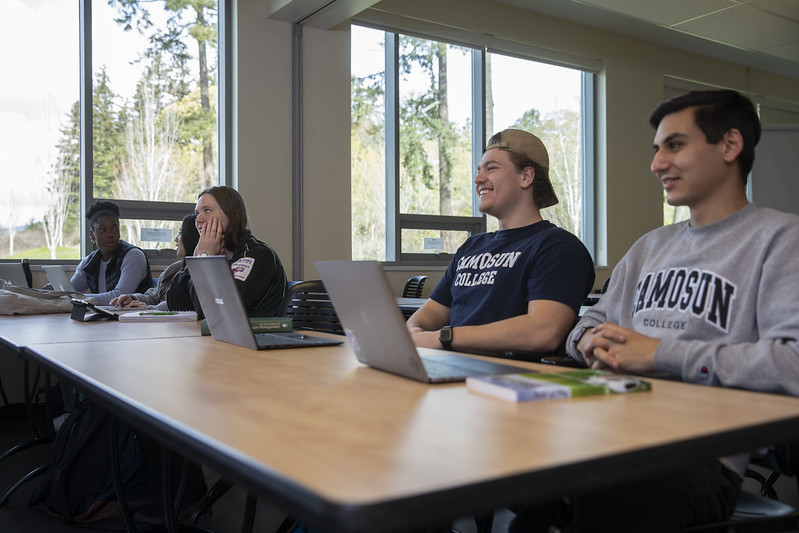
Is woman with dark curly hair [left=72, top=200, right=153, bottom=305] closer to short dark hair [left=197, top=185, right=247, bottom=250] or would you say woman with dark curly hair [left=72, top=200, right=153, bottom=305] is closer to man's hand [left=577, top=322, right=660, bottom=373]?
short dark hair [left=197, top=185, right=247, bottom=250]

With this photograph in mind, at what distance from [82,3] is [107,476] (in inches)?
145

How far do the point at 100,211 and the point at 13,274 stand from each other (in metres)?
0.63

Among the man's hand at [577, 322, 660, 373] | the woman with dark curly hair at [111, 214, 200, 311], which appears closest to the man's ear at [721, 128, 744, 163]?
the man's hand at [577, 322, 660, 373]

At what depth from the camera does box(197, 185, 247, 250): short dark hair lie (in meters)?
2.96

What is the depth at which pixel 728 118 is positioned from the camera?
1.53 metres

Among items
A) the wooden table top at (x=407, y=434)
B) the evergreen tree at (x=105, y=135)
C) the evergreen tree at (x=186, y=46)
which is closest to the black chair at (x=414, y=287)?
the evergreen tree at (x=186, y=46)

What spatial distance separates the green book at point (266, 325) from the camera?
2041 millimetres

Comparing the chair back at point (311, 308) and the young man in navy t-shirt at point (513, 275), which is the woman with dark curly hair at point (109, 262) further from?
the young man in navy t-shirt at point (513, 275)

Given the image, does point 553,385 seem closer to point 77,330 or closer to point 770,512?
point 770,512

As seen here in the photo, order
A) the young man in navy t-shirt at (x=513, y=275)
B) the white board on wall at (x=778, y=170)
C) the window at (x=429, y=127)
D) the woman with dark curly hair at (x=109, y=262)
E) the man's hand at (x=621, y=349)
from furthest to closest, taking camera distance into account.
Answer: the white board on wall at (x=778, y=170)
the window at (x=429, y=127)
the woman with dark curly hair at (x=109, y=262)
the young man in navy t-shirt at (x=513, y=275)
the man's hand at (x=621, y=349)

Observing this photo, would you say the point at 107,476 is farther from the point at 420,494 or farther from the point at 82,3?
the point at 82,3

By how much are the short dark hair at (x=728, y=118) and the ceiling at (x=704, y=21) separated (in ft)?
14.5

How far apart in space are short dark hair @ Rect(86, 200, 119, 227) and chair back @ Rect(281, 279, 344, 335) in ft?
7.35

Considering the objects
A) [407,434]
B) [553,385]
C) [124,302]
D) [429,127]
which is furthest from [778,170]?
[407,434]
